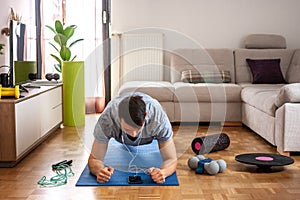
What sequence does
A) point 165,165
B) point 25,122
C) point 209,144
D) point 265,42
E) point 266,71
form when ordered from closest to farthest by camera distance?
point 165,165
point 25,122
point 209,144
point 266,71
point 265,42

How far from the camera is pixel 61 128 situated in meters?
5.24

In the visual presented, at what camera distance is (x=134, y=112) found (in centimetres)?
281

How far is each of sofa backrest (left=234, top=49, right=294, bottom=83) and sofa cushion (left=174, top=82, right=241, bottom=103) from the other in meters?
0.61

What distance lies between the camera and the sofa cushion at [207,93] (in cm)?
529

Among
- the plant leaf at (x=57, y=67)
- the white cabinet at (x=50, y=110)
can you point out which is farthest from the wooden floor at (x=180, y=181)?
the plant leaf at (x=57, y=67)

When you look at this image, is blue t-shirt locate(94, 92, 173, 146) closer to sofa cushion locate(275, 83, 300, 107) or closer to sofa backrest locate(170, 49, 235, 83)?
sofa cushion locate(275, 83, 300, 107)

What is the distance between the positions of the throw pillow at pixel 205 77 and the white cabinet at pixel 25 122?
5.40 ft

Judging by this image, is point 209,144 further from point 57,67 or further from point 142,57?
point 57,67

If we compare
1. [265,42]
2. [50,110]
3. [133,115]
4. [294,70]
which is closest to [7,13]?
[50,110]

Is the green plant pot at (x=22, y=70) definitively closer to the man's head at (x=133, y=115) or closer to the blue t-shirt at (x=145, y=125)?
the blue t-shirt at (x=145, y=125)

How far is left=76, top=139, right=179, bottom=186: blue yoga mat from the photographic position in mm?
3059

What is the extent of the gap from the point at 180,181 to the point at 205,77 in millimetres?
2758

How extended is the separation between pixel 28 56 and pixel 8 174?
173 cm

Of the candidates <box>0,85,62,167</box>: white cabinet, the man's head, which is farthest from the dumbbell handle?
the man's head
